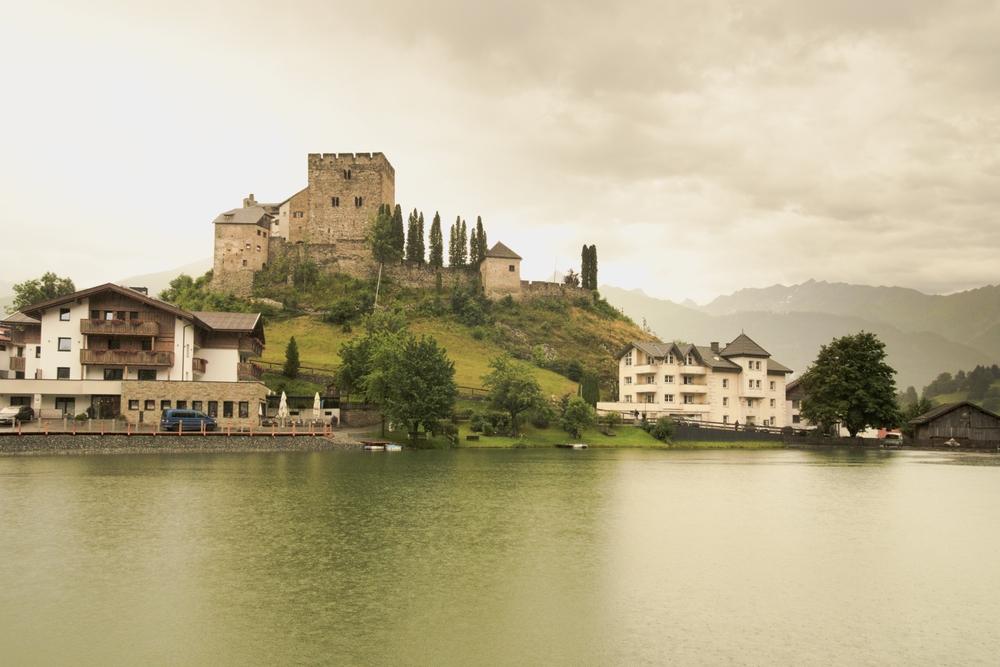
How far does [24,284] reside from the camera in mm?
106375

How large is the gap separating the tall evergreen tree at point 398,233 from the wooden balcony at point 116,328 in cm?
5915

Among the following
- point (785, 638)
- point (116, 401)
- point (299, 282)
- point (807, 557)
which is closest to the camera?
point (785, 638)

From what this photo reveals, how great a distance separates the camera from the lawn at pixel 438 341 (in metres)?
95.2

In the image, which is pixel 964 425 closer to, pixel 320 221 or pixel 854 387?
pixel 854 387

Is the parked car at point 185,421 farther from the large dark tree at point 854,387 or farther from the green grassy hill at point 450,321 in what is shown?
the large dark tree at point 854,387

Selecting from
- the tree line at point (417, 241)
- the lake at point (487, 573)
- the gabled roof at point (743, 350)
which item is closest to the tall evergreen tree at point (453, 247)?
the tree line at point (417, 241)

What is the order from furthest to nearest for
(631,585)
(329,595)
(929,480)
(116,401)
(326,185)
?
(326,185) < (116,401) < (929,480) < (631,585) < (329,595)

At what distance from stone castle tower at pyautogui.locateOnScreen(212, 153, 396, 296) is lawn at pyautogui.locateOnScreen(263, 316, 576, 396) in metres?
16.5

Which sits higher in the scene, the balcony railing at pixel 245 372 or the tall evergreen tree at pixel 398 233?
the tall evergreen tree at pixel 398 233

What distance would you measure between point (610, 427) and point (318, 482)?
44.6 metres

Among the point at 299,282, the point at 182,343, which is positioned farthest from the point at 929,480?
the point at 299,282

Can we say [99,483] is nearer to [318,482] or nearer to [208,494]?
[208,494]

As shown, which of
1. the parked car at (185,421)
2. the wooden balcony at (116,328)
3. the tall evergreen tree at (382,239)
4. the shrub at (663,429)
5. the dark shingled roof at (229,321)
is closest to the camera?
the parked car at (185,421)

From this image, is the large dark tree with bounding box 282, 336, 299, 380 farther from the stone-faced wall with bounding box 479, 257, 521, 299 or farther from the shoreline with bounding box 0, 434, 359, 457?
the stone-faced wall with bounding box 479, 257, 521, 299
